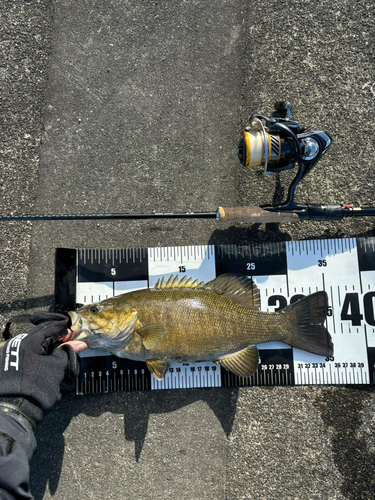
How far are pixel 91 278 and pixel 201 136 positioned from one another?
1.58 m

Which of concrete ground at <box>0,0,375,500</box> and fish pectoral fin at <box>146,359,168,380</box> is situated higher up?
concrete ground at <box>0,0,375,500</box>

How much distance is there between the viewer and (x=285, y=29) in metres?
2.90

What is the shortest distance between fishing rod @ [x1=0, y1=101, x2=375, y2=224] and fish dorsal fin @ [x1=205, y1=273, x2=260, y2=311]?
0.49 meters

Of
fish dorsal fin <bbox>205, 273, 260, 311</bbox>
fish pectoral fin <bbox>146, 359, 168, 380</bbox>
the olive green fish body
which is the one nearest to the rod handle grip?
fish dorsal fin <bbox>205, 273, 260, 311</bbox>

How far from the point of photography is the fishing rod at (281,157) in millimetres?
2309

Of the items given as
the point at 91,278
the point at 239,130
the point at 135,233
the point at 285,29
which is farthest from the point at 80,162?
the point at 285,29

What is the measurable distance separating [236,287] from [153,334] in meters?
0.77

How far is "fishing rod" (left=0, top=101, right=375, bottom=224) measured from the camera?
2.31m

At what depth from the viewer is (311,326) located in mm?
2598

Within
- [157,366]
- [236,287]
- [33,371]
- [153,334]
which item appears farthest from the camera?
[236,287]

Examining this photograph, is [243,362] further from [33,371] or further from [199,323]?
[33,371]

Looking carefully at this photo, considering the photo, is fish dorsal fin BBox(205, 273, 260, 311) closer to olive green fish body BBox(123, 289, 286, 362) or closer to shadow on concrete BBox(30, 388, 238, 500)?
olive green fish body BBox(123, 289, 286, 362)

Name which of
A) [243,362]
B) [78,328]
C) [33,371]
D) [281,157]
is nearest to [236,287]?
[243,362]

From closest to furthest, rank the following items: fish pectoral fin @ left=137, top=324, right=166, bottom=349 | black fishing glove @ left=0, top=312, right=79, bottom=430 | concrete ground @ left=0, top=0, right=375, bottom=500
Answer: black fishing glove @ left=0, top=312, right=79, bottom=430, fish pectoral fin @ left=137, top=324, right=166, bottom=349, concrete ground @ left=0, top=0, right=375, bottom=500
